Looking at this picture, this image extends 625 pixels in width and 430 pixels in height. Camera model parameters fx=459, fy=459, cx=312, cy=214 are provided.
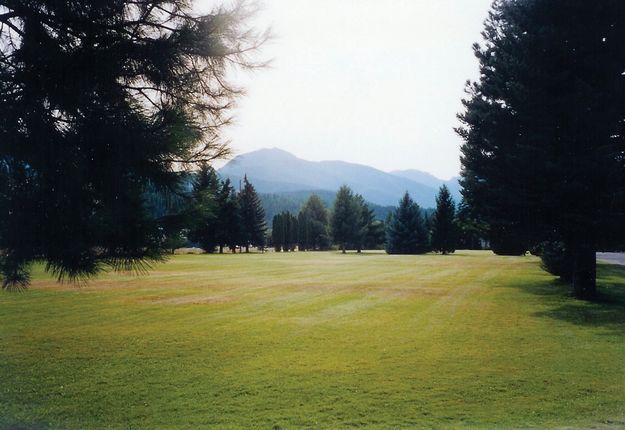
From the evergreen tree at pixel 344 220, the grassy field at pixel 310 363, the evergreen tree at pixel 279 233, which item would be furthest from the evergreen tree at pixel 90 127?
the evergreen tree at pixel 279 233

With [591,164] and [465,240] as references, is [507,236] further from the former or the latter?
[465,240]

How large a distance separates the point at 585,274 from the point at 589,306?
2.60 meters

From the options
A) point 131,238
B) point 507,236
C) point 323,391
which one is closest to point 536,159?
point 507,236

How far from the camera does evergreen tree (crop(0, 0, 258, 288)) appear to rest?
4.66 meters

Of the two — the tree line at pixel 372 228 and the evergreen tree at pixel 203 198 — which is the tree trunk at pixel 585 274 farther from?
the tree line at pixel 372 228

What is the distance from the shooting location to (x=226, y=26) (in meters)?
5.79

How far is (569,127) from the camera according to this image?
17453 mm

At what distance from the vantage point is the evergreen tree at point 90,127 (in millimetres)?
4664

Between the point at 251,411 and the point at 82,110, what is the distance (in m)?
4.68

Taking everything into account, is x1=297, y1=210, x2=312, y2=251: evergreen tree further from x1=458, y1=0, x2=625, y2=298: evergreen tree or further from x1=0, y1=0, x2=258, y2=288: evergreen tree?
x1=0, y1=0, x2=258, y2=288: evergreen tree

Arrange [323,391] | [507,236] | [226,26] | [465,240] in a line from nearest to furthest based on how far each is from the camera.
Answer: [226,26], [323,391], [507,236], [465,240]

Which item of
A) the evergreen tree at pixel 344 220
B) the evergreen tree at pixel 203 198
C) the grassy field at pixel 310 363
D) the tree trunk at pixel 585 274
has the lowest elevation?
the grassy field at pixel 310 363

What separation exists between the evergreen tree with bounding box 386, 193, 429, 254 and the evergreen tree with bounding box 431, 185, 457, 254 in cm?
234

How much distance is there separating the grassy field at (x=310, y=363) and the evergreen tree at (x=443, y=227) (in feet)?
206
